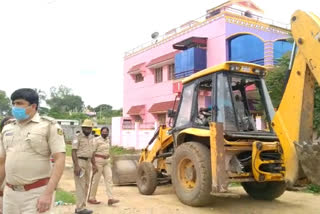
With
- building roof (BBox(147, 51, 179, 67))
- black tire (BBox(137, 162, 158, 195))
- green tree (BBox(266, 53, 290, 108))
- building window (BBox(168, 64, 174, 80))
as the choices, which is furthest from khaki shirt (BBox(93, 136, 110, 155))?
building window (BBox(168, 64, 174, 80))

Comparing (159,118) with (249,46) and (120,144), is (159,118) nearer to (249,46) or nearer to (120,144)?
(120,144)

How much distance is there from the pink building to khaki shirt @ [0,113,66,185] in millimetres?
14401

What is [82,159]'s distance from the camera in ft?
23.5

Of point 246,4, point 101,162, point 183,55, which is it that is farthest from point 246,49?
point 101,162

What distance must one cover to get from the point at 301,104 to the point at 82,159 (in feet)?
13.2

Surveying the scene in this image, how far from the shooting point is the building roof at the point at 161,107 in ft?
72.0

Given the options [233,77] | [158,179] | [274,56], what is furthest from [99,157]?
[274,56]

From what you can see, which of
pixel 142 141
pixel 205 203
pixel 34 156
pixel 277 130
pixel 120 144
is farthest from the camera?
pixel 120 144

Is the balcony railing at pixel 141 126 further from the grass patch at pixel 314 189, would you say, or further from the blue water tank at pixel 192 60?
the grass patch at pixel 314 189

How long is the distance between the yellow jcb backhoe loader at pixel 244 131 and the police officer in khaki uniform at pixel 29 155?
9.58 feet

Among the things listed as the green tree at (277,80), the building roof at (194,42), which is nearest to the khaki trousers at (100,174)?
the green tree at (277,80)

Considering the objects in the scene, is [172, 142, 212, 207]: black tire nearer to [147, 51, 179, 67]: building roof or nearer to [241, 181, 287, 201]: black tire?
[241, 181, 287, 201]: black tire

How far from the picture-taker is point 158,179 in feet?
29.3

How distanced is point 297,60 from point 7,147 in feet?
11.9
